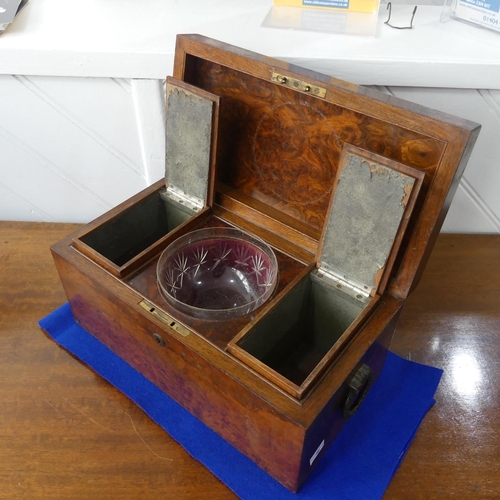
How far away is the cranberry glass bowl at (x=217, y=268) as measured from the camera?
0.87 metres

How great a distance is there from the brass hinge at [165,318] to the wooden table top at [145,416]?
20 cm

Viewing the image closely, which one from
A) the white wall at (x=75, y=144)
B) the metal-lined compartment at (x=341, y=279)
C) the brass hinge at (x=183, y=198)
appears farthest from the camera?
the white wall at (x=75, y=144)

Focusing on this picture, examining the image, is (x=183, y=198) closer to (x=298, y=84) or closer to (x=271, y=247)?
(x=271, y=247)

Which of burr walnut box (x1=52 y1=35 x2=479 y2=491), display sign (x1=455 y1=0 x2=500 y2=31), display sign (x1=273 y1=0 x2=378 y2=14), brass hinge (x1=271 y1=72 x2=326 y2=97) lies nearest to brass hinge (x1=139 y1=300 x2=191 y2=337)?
burr walnut box (x1=52 y1=35 x2=479 y2=491)

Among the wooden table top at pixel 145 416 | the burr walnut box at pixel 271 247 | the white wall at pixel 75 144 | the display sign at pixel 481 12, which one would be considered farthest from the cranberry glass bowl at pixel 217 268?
the display sign at pixel 481 12

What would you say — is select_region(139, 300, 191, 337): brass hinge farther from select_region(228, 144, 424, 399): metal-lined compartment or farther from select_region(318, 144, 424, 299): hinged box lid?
select_region(318, 144, 424, 299): hinged box lid

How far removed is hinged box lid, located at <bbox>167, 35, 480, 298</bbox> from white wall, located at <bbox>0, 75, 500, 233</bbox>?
0.22 meters

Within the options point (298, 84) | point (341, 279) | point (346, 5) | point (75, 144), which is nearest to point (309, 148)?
point (298, 84)

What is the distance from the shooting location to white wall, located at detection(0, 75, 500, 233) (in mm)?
1022

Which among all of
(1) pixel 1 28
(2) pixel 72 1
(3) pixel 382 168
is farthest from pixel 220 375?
(2) pixel 72 1

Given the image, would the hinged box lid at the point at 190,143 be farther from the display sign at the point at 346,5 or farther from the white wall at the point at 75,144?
the display sign at the point at 346,5

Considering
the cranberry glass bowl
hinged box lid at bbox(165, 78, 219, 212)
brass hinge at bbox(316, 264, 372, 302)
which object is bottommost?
the cranberry glass bowl

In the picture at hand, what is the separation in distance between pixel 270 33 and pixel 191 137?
27 centimetres

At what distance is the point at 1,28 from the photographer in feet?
3.30
